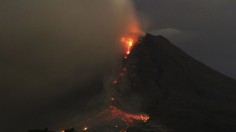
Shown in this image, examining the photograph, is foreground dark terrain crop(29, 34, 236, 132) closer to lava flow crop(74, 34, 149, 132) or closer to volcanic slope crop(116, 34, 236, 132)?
volcanic slope crop(116, 34, 236, 132)

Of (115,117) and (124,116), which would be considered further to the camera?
(124,116)

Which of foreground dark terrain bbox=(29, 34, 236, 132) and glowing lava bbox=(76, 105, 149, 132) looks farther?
foreground dark terrain bbox=(29, 34, 236, 132)

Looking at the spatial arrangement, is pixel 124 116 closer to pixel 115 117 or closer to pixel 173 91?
pixel 115 117

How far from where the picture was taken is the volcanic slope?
73.4 metres

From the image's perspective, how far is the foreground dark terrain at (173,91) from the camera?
7312 centimetres

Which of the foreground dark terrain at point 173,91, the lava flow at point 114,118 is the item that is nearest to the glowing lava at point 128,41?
Result: the foreground dark terrain at point 173,91

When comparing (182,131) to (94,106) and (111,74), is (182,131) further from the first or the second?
(111,74)

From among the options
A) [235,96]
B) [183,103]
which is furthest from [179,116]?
[235,96]

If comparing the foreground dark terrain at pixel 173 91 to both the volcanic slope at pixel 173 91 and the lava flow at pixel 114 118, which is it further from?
the lava flow at pixel 114 118

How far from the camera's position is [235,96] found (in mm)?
89562

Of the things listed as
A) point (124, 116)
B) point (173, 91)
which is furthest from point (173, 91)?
point (124, 116)

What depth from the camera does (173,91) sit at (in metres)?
83.0

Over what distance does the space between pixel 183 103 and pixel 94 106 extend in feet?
41.1

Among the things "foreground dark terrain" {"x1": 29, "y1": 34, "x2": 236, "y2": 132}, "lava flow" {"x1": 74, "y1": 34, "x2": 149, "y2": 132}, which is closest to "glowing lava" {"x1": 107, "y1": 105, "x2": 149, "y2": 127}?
"lava flow" {"x1": 74, "y1": 34, "x2": 149, "y2": 132}
